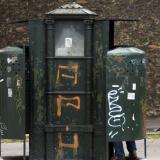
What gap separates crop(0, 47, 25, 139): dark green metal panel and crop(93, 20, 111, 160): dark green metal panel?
3.26 feet

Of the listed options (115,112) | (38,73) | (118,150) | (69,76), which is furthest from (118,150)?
(38,73)

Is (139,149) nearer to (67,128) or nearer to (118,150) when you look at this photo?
(118,150)

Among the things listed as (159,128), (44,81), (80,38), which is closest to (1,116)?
(44,81)

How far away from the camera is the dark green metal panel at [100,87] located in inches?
358

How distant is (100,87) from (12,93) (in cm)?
121

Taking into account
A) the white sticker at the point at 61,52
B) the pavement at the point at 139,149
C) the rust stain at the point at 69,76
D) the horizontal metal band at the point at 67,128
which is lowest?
the pavement at the point at 139,149

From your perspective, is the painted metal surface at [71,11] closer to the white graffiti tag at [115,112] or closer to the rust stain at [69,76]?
the rust stain at [69,76]

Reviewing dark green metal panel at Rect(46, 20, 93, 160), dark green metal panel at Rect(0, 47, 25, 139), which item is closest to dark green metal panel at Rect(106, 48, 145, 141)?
dark green metal panel at Rect(46, 20, 93, 160)

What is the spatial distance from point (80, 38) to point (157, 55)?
8903 millimetres

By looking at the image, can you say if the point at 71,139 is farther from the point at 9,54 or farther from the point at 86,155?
the point at 9,54

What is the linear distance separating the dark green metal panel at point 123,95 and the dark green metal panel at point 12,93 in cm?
118

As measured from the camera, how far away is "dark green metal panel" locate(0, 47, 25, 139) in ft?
30.2

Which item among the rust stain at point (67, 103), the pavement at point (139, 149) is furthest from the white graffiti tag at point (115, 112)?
the pavement at point (139, 149)

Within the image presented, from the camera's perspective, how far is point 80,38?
30.3 ft
